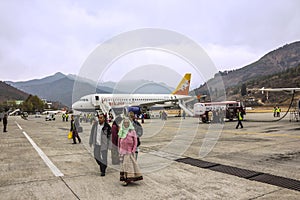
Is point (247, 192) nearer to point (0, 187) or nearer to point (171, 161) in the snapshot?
point (171, 161)

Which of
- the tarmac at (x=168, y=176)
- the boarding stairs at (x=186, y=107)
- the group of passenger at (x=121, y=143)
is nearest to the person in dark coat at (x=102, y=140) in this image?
the group of passenger at (x=121, y=143)

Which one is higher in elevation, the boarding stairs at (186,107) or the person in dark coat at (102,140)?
the boarding stairs at (186,107)

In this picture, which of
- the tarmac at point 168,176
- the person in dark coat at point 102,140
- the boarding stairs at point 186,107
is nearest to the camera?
the tarmac at point 168,176

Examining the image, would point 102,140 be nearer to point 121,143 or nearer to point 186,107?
point 121,143

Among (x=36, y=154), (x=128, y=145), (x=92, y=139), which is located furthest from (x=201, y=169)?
(x=36, y=154)

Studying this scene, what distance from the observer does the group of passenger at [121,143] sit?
5.72 m

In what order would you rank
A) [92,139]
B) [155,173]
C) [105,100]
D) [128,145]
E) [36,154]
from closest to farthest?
[128,145]
[155,173]
[92,139]
[36,154]
[105,100]

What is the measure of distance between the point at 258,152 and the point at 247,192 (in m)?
4.65

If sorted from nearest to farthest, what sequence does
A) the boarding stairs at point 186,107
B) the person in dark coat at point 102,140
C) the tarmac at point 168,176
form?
the tarmac at point 168,176 < the person in dark coat at point 102,140 < the boarding stairs at point 186,107

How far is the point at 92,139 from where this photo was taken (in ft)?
24.2

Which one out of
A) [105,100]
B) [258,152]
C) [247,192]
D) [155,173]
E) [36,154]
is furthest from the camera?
[105,100]

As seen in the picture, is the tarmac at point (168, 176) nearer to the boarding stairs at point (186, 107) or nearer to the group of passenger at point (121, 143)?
the group of passenger at point (121, 143)

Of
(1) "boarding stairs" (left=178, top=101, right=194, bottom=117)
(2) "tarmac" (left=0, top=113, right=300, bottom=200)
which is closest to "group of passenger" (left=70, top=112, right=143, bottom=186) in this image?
(2) "tarmac" (left=0, top=113, right=300, bottom=200)

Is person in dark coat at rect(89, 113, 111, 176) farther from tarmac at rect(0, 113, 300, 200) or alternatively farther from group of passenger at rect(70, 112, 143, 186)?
tarmac at rect(0, 113, 300, 200)
